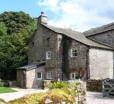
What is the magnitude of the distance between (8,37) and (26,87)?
13901 millimetres

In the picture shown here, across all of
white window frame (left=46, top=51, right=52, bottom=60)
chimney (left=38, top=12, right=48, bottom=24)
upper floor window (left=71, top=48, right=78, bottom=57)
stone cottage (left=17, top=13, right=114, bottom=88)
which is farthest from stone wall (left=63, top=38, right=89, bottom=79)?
chimney (left=38, top=12, right=48, bottom=24)

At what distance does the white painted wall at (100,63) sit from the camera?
40688 millimetres

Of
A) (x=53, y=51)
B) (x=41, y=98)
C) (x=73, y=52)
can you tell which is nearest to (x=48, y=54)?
(x=53, y=51)

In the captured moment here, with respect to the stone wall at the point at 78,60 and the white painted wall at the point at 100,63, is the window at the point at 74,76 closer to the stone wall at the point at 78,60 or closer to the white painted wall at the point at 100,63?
the stone wall at the point at 78,60

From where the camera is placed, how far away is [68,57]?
4331 centimetres

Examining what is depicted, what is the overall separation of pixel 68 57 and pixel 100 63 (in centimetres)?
455

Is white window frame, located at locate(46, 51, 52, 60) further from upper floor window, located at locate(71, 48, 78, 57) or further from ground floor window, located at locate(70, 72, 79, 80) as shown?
ground floor window, located at locate(70, 72, 79, 80)

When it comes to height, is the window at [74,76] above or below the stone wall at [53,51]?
below

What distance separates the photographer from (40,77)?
4444 cm

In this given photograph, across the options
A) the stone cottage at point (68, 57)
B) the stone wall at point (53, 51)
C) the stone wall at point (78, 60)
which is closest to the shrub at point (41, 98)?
the stone cottage at point (68, 57)

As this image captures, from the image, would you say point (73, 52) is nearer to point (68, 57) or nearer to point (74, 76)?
point (68, 57)

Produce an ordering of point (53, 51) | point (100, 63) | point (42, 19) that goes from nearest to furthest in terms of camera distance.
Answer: point (100, 63) → point (53, 51) → point (42, 19)

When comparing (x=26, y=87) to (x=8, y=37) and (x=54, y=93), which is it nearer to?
(x=8, y=37)

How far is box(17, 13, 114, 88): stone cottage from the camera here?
40906 mm
